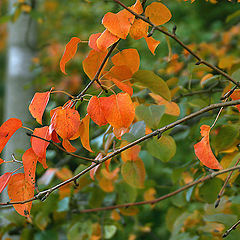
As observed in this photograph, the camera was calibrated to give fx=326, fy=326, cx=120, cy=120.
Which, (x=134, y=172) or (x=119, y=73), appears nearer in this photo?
(x=119, y=73)

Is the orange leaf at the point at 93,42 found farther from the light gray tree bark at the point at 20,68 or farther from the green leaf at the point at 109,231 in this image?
the light gray tree bark at the point at 20,68

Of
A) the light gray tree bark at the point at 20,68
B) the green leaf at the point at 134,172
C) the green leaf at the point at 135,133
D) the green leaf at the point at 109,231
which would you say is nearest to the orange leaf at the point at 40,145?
the green leaf at the point at 135,133

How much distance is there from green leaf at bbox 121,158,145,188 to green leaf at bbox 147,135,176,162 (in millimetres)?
40

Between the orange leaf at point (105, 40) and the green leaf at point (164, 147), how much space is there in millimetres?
218

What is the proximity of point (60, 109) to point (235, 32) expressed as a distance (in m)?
2.06

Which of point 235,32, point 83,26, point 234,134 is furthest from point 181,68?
point 83,26

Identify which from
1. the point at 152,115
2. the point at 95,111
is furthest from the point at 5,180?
the point at 152,115

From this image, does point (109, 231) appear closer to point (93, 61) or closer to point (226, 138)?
point (226, 138)

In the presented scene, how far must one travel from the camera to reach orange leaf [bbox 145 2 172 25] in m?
0.44

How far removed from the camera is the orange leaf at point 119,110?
1.39 feet

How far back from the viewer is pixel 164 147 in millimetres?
598

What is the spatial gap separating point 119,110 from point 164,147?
20 centimetres

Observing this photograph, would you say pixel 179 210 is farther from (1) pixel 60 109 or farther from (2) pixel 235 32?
(2) pixel 235 32

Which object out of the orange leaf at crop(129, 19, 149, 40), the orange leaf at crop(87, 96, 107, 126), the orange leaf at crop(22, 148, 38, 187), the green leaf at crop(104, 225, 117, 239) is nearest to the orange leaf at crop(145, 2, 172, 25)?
the orange leaf at crop(129, 19, 149, 40)
